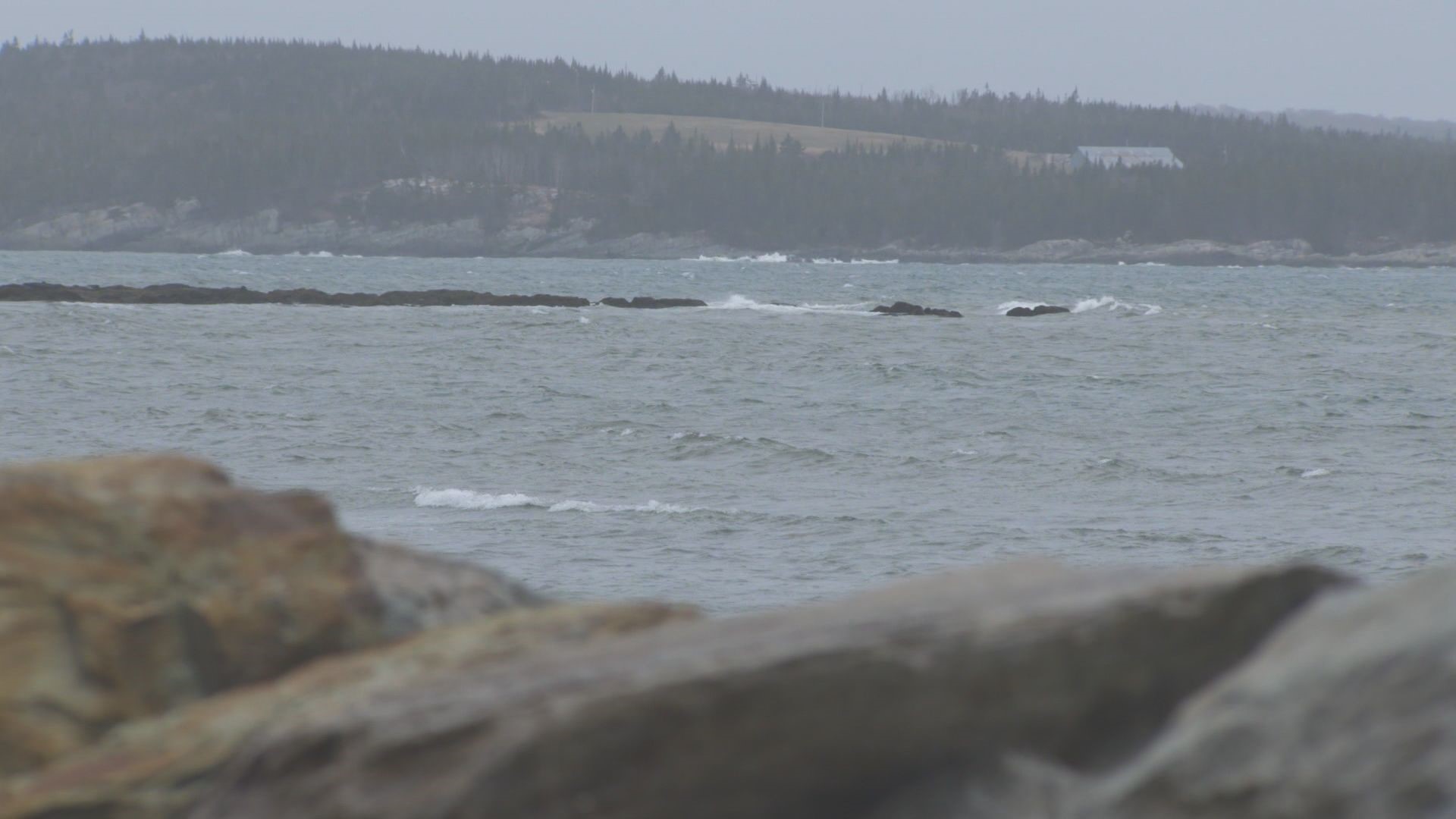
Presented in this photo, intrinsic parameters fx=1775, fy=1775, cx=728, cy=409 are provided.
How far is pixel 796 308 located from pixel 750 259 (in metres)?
130

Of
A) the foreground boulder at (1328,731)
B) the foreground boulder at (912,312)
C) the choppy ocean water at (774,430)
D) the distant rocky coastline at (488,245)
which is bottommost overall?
the distant rocky coastline at (488,245)

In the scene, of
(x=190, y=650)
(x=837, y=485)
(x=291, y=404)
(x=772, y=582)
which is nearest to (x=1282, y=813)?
(x=190, y=650)

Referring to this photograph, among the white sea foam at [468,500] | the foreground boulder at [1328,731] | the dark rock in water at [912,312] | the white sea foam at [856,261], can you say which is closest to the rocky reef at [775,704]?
the foreground boulder at [1328,731]

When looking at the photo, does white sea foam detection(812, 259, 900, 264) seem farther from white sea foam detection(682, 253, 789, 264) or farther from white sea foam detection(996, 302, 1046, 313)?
white sea foam detection(996, 302, 1046, 313)

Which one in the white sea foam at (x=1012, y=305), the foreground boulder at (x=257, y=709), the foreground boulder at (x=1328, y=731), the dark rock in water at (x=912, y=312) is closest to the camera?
the foreground boulder at (x=1328, y=731)

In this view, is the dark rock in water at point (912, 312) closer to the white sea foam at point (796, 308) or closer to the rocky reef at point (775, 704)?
the white sea foam at point (796, 308)

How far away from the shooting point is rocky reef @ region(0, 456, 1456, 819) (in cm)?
348

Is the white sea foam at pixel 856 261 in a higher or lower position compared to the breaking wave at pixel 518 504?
lower

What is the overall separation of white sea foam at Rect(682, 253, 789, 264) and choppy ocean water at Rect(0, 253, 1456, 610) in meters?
126

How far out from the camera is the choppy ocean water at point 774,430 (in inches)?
651

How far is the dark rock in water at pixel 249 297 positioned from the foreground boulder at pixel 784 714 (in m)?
56.9

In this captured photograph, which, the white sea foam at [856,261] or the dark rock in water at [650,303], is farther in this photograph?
the white sea foam at [856,261]

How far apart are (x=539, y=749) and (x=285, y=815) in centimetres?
60

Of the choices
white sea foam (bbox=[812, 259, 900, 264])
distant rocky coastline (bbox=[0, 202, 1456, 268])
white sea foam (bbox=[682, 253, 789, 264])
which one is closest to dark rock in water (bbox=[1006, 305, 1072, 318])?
white sea foam (bbox=[682, 253, 789, 264])
